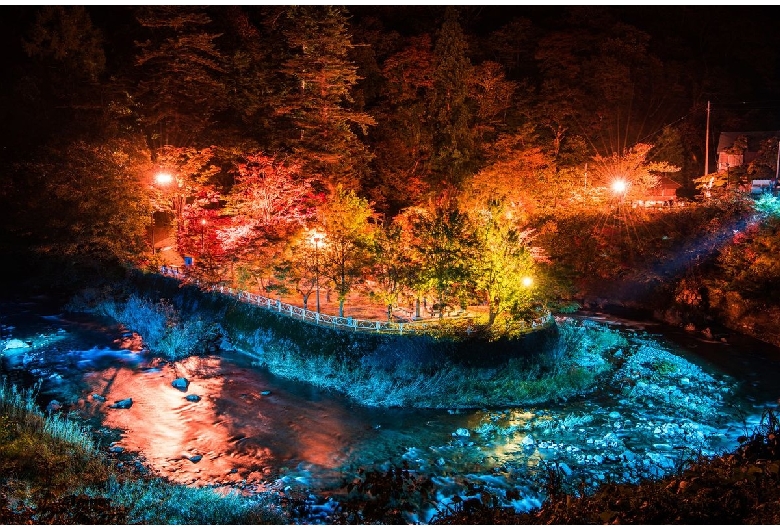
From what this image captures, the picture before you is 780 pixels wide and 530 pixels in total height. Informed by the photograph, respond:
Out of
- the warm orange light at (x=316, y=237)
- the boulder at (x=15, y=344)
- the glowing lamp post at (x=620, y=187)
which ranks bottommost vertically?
the boulder at (x=15, y=344)

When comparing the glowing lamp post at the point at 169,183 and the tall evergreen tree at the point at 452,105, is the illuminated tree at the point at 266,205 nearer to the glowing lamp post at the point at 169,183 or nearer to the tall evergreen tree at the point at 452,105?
the glowing lamp post at the point at 169,183

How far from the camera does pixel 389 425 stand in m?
17.3

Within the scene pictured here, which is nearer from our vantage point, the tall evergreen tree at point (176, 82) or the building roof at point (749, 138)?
Result: the tall evergreen tree at point (176, 82)

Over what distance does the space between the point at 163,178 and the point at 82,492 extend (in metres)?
20.7

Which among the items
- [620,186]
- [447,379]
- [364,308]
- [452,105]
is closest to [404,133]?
[452,105]

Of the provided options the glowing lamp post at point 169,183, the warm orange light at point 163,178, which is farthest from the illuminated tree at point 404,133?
the warm orange light at point 163,178

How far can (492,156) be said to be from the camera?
120 ft

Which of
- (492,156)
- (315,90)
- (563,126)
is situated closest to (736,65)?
(563,126)

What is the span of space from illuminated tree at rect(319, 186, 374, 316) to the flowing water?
4.69 m

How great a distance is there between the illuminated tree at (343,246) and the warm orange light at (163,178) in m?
9.22

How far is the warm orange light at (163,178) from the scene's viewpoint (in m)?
29.8

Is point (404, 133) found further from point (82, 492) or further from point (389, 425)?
point (82, 492)

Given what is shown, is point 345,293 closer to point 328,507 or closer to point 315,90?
point 328,507

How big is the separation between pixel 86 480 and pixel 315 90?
80.7 ft
